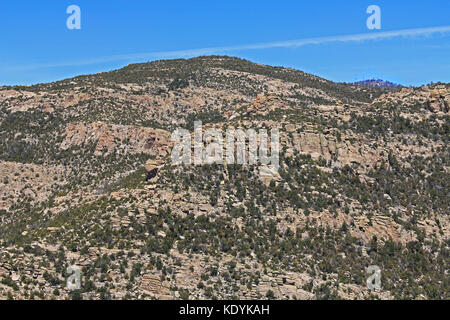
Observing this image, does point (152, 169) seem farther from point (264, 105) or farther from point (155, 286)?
point (264, 105)

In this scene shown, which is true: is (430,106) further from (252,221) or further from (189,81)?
(189,81)

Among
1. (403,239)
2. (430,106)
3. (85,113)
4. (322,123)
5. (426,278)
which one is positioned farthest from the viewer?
(85,113)

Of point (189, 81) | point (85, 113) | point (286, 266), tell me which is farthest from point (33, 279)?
point (189, 81)

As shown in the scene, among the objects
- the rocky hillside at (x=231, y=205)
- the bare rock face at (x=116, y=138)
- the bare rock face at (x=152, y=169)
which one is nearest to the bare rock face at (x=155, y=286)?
the rocky hillside at (x=231, y=205)

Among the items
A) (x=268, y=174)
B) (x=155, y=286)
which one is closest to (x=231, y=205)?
(x=268, y=174)

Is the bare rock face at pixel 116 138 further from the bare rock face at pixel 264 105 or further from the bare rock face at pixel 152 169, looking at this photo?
the bare rock face at pixel 152 169

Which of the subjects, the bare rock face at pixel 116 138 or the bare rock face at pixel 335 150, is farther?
the bare rock face at pixel 116 138

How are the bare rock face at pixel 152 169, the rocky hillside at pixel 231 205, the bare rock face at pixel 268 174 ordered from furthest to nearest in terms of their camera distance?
the bare rock face at pixel 268 174, the bare rock face at pixel 152 169, the rocky hillside at pixel 231 205

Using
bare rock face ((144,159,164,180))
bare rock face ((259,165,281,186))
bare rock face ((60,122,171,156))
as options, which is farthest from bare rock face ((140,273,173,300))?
bare rock face ((60,122,171,156))
